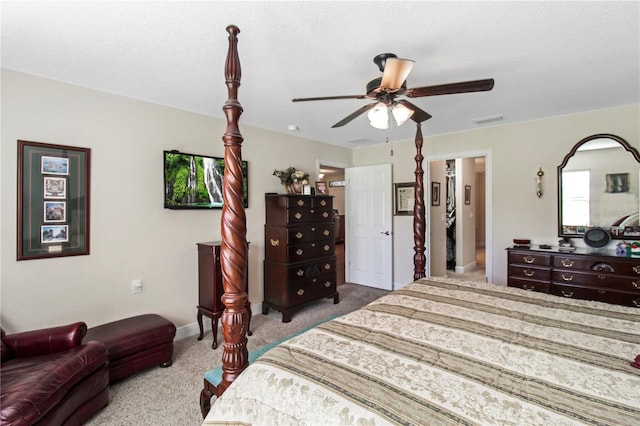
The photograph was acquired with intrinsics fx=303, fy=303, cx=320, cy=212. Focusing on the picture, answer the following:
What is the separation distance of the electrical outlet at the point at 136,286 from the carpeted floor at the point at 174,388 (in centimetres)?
68

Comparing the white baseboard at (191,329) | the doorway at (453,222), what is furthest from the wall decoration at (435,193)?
the white baseboard at (191,329)

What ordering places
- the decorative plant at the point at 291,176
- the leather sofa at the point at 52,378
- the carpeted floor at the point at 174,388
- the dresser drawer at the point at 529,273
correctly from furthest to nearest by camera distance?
the decorative plant at the point at 291,176 → the dresser drawer at the point at 529,273 → the carpeted floor at the point at 174,388 → the leather sofa at the point at 52,378

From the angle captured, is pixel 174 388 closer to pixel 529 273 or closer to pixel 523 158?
pixel 529 273

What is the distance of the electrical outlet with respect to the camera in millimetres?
2935

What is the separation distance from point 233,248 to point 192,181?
2.10 meters

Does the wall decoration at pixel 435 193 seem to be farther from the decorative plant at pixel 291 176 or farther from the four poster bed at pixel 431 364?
the four poster bed at pixel 431 364

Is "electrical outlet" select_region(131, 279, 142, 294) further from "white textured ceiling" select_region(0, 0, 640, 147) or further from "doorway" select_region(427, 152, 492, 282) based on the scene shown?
"doorway" select_region(427, 152, 492, 282)

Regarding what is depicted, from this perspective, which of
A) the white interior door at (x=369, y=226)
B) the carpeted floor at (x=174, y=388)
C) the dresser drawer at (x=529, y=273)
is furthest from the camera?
the white interior door at (x=369, y=226)

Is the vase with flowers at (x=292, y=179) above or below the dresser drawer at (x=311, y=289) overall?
above

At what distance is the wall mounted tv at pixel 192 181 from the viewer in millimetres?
3170

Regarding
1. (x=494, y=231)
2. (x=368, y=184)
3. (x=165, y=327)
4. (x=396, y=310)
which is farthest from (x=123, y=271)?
(x=494, y=231)

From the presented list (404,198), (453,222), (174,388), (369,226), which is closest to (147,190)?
(174,388)

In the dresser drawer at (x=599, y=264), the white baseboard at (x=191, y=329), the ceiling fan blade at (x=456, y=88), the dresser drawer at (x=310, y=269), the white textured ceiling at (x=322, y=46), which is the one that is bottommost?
the white baseboard at (x=191, y=329)

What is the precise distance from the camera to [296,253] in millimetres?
3842
